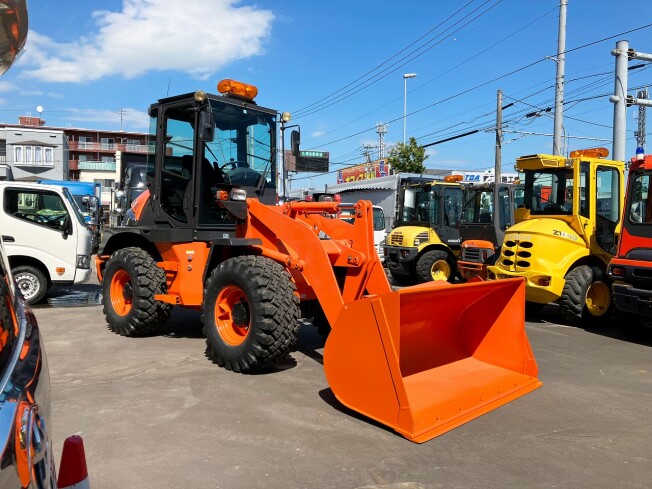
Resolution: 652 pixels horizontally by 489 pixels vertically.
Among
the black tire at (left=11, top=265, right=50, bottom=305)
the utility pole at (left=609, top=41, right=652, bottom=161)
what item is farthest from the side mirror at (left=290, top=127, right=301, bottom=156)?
the utility pole at (left=609, top=41, right=652, bottom=161)

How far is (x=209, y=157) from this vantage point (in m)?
6.51

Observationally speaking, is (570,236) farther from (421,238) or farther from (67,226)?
(67,226)

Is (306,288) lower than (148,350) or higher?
higher

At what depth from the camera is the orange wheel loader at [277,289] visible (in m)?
4.14

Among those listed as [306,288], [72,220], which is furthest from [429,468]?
[72,220]

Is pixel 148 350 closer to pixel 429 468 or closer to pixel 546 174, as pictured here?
pixel 429 468

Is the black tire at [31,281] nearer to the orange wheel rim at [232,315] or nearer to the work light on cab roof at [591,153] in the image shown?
the orange wheel rim at [232,315]

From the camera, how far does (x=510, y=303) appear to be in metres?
5.16

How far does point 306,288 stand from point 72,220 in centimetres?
616

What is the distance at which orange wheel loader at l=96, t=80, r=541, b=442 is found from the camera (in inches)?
163

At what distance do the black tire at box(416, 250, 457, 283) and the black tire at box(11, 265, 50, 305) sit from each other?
26.5ft

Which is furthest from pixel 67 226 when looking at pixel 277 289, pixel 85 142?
pixel 85 142

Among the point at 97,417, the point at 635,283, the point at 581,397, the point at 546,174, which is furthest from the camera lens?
the point at 546,174

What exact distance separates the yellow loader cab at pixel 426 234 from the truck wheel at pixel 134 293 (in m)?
7.34
